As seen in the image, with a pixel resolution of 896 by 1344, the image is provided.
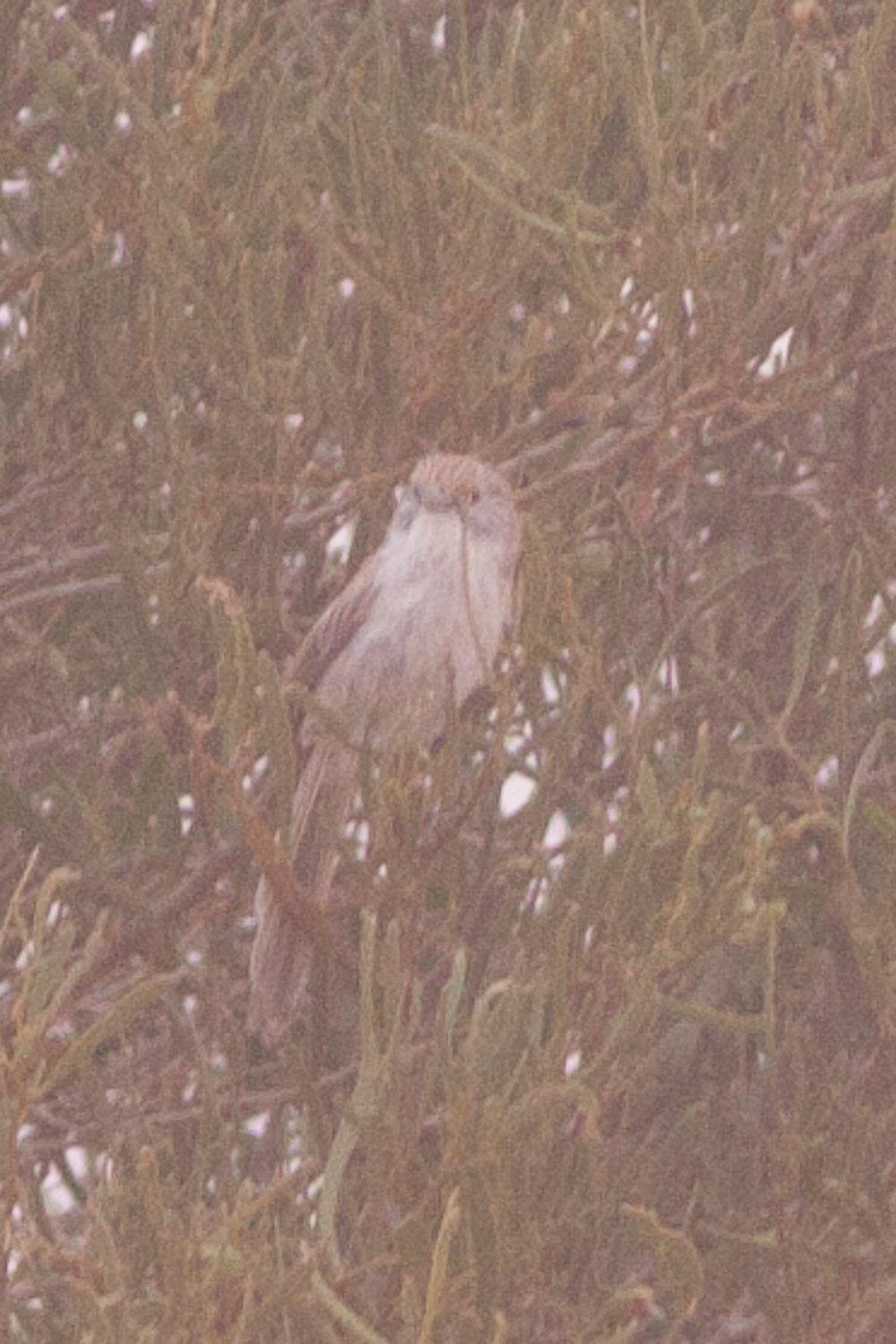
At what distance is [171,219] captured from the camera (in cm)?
342

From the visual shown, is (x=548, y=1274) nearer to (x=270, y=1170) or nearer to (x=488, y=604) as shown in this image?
(x=270, y=1170)

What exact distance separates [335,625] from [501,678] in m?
Result: 0.80

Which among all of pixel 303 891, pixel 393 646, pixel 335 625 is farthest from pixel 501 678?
pixel 393 646

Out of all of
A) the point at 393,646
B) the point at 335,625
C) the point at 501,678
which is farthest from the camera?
the point at 393,646

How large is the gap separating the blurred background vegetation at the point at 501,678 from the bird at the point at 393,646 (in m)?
0.07

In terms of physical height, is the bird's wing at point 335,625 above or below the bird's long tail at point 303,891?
above

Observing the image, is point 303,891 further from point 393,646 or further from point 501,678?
point 393,646

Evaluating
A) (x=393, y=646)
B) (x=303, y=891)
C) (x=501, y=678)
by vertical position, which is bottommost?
(x=393, y=646)

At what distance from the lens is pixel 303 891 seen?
333cm

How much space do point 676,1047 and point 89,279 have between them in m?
1.27

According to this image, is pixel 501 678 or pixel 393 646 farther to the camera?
pixel 393 646

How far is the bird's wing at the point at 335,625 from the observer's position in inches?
155

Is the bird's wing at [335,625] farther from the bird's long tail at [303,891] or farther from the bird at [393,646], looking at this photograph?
the bird's long tail at [303,891]

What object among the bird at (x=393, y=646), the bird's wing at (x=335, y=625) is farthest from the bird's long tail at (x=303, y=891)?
the bird's wing at (x=335, y=625)
